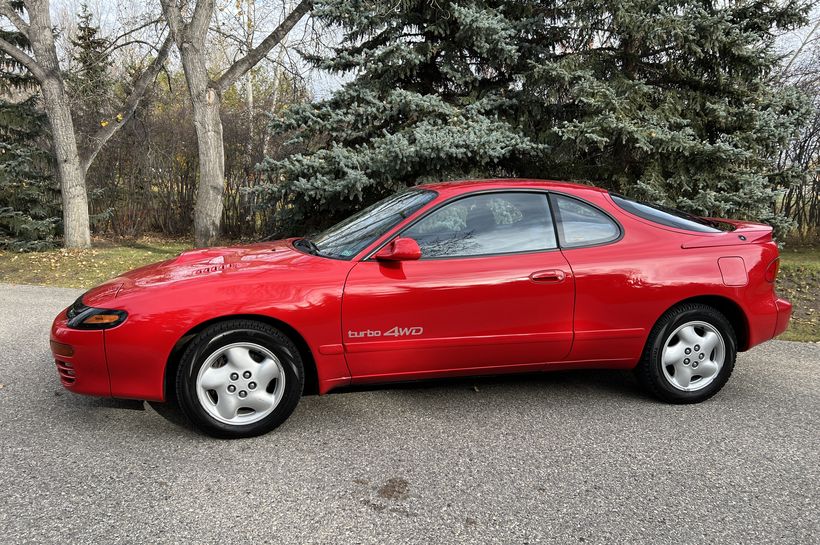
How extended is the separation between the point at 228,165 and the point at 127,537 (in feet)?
43.1

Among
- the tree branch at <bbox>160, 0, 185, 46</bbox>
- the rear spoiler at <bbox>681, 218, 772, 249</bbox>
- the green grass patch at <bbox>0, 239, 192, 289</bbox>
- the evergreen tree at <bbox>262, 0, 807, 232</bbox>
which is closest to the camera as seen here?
the rear spoiler at <bbox>681, 218, 772, 249</bbox>

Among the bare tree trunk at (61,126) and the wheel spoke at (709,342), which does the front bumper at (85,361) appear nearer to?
the wheel spoke at (709,342)

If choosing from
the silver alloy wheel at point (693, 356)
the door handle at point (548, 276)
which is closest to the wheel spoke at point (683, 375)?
the silver alloy wheel at point (693, 356)

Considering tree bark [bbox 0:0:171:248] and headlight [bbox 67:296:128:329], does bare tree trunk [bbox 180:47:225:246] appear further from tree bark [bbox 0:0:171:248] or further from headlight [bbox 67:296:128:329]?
headlight [bbox 67:296:128:329]

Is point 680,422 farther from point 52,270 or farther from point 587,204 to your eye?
point 52,270

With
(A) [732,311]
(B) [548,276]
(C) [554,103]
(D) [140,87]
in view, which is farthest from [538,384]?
(D) [140,87]

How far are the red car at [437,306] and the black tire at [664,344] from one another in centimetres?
1

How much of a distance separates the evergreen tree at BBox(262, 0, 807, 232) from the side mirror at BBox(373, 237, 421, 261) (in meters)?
4.37

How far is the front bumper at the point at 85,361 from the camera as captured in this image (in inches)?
126

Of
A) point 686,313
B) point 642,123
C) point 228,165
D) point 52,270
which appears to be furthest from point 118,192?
point 686,313

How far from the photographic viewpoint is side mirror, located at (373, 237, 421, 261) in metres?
3.47

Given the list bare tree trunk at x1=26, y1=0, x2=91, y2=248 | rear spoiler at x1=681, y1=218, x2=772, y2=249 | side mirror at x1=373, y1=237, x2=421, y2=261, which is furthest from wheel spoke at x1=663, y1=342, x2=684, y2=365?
bare tree trunk at x1=26, y1=0, x2=91, y2=248

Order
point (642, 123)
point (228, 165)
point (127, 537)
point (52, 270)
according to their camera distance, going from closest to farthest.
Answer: point (127, 537), point (642, 123), point (52, 270), point (228, 165)

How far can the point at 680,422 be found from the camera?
3.68 m
